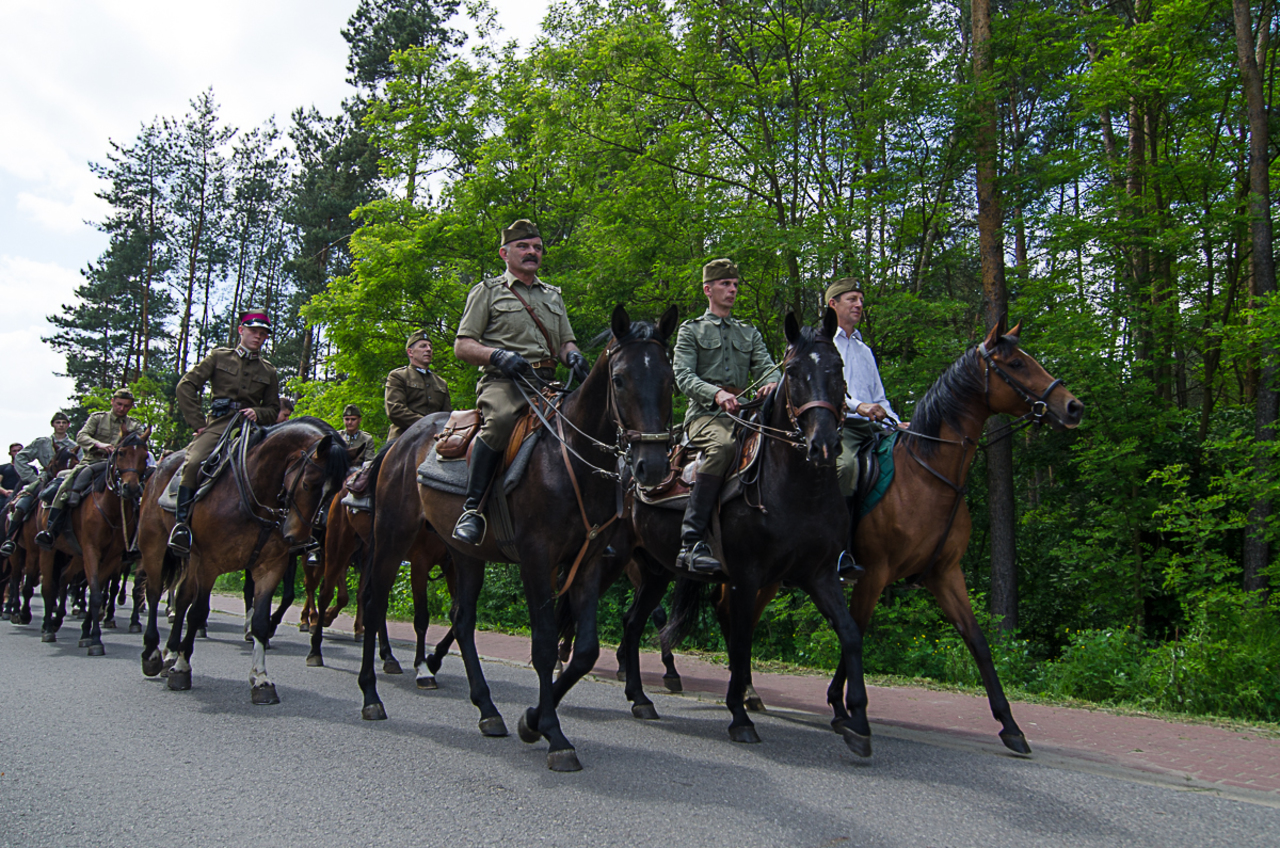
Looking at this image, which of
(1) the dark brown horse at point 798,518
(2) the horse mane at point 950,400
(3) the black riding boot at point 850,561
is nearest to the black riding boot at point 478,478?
(1) the dark brown horse at point 798,518

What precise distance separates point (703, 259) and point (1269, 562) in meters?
9.36

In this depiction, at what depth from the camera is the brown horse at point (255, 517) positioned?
761 centimetres

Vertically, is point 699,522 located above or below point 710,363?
below

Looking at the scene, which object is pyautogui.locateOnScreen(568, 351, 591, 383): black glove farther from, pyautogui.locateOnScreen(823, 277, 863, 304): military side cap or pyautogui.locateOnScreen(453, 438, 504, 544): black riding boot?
pyautogui.locateOnScreen(823, 277, 863, 304): military side cap

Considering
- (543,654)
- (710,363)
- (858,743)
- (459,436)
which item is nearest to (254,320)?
(459,436)

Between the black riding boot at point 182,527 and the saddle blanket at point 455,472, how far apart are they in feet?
9.02

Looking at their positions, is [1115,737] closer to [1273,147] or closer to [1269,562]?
[1269,562]

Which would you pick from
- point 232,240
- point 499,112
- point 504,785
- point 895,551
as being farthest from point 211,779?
point 232,240

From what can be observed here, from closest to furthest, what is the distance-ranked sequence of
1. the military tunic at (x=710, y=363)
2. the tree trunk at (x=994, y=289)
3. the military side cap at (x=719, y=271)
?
the military tunic at (x=710, y=363) < the military side cap at (x=719, y=271) < the tree trunk at (x=994, y=289)

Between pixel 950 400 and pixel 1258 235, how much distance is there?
896cm

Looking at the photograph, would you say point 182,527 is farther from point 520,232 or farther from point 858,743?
point 858,743

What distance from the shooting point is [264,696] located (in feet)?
22.2

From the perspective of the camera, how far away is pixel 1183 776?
495 cm

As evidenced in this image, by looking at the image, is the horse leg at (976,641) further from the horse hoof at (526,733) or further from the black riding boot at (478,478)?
the black riding boot at (478,478)
